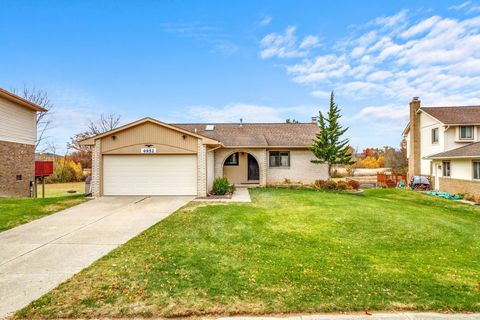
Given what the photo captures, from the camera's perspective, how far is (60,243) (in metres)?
6.68

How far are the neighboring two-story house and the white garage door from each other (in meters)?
16.8

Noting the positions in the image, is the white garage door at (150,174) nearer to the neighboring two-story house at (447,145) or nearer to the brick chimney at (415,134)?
the neighboring two-story house at (447,145)

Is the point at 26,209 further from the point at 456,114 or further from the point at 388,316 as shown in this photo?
the point at 456,114

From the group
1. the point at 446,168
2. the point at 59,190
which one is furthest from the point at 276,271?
the point at 59,190

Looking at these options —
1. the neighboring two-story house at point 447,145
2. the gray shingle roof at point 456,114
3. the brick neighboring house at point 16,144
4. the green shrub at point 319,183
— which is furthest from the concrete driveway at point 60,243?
the gray shingle roof at point 456,114

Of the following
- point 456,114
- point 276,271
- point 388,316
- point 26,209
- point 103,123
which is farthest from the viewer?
point 103,123

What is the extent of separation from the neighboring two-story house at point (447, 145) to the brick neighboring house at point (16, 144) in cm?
2695

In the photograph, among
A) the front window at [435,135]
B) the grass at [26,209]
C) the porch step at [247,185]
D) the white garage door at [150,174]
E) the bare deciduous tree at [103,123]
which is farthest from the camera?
the bare deciduous tree at [103,123]

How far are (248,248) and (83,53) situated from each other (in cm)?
2126

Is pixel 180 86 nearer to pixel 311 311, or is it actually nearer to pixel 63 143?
pixel 311 311

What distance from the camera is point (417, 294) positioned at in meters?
4.05

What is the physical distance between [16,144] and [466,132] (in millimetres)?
31906

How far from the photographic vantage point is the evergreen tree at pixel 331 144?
62.6ft

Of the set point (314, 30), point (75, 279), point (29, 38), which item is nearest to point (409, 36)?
point (314, 30)
